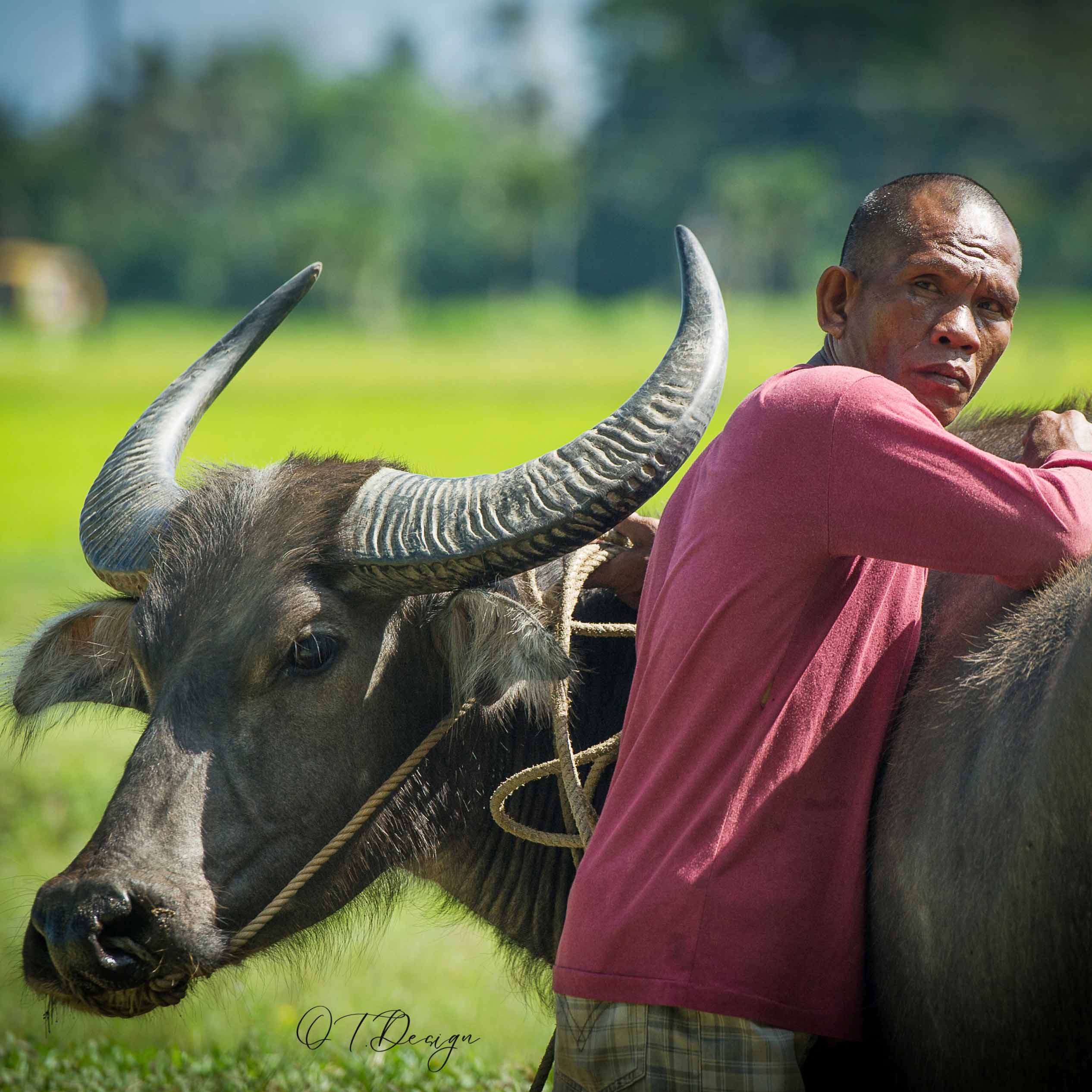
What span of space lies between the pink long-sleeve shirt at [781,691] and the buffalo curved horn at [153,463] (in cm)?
147

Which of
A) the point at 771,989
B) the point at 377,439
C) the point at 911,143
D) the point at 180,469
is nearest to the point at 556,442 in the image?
the point at 377,439

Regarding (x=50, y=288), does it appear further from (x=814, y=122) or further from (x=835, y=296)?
(x=835, y=296)

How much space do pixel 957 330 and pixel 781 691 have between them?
2.57ft

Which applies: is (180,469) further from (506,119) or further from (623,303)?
(506,119)

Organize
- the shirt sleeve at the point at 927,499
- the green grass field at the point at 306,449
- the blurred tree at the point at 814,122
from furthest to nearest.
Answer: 1. the blurred tree at the point at 814,122
2. the green grass field at the point at 306,449
3. the shirt sleeve at the point at 927,499

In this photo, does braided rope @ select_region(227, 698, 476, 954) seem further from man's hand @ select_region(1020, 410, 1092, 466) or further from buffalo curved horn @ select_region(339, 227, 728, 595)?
man's hand @ select_region(1020, 410, 1092, 466)

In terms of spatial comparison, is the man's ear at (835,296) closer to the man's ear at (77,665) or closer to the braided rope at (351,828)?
the braided rope at (351,828)

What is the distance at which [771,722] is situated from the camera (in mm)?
2238

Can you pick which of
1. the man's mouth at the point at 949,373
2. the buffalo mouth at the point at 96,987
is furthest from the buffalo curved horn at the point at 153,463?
the man's mouth at the point at 949,373

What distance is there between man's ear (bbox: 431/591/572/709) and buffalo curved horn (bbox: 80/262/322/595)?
2.52ft

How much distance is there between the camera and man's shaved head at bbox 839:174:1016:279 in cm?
251

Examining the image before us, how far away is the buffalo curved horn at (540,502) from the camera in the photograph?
2.84 metres

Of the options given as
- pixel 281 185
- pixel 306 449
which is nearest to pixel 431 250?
pixel 281 185

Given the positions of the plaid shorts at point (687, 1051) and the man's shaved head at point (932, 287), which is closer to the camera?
the plaid shorts at point (687, 1051)
